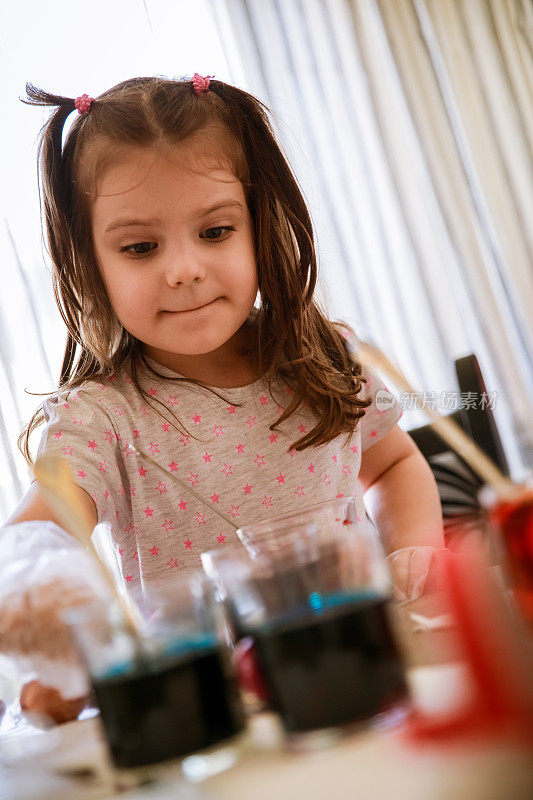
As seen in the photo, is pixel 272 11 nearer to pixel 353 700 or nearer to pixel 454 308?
pixel 454 308

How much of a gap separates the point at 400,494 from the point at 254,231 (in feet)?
1.46

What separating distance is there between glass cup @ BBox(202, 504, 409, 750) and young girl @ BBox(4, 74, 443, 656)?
594 millimetres

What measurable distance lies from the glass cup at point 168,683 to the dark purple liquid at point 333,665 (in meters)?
0.03

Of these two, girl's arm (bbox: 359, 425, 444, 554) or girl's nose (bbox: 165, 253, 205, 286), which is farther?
girl's arm (bbox: 359, 425, 444, 554)

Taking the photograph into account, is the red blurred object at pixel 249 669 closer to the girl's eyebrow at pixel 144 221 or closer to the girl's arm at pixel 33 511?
the girl's arm at pixel 33 511

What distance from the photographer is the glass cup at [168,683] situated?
348 mm

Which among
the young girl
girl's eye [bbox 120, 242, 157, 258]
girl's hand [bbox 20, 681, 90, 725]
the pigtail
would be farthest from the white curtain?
girl's hand [bbox 20, 681, 90, 725]

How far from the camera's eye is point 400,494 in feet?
3.95

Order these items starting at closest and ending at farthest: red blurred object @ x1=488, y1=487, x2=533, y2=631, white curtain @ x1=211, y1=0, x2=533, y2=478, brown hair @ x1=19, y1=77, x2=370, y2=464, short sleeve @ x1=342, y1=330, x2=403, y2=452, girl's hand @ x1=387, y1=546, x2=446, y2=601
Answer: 1. red blurred object @ x1=488, y1=487, x2=533, y2=631
2. girl's hand @ x1=387, y1=546, x2=446, y2=601
3. brown hair @ x1=19, y1=77, x2=370, y2=464
4. short sleeve @ x1=342, y1=330, x2=403, y2=452
5. white curtain @ x1=211, y1=0, x2=533, y2=478

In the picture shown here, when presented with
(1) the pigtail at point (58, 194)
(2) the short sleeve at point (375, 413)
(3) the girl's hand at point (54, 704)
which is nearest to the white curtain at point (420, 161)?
(2) the short sleeve at point (375, 413)

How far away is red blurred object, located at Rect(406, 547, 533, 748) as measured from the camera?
0.93 feet

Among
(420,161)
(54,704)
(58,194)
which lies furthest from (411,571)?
(420,161)

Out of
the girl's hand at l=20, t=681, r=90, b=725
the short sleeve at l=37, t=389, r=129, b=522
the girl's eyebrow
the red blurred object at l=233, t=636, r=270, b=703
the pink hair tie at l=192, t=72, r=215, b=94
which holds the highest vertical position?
the pink hair tie at l=192, t=72, r=215, b=94

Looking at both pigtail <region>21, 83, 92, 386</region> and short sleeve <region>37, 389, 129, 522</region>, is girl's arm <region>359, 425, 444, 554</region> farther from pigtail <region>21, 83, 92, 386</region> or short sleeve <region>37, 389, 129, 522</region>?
pigtail <region>21, 83, 92, 386</region>
